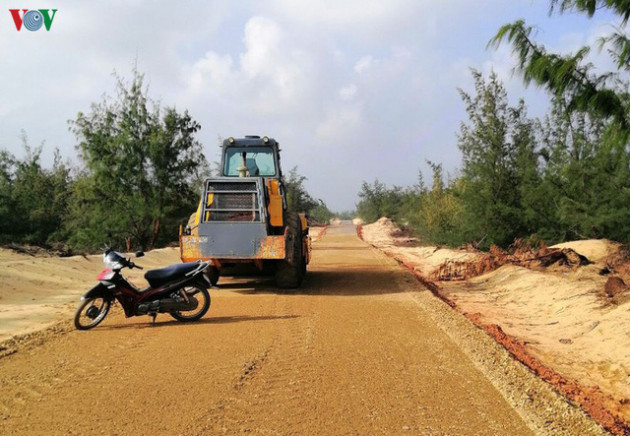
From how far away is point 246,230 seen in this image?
34.6 feet

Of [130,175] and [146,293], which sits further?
[130,175]

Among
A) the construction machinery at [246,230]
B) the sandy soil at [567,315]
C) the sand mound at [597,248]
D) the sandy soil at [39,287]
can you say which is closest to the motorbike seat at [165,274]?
the sandy soil at [39,287]

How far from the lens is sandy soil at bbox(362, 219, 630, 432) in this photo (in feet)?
20.1

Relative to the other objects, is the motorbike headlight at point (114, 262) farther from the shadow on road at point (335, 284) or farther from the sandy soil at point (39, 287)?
the shadow on road at point (335, 284)

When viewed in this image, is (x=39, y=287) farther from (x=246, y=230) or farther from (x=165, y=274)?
(x=165, y=274)

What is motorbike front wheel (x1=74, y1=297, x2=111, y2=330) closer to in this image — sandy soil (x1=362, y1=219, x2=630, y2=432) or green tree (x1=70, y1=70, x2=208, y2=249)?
sandy soil (x1=362, y1=219, x2=630, y2=432)

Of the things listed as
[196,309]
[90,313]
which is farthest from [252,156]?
[90,313]

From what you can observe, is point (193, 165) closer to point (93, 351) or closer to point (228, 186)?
point (228, 186)

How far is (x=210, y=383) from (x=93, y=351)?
200cm

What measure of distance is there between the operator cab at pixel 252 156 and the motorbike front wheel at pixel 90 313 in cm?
564

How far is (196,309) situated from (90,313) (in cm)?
152

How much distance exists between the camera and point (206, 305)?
8094 mm

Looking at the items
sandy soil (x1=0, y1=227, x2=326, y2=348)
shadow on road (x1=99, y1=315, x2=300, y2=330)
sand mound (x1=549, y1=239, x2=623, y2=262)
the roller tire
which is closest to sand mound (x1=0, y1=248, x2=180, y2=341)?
sandy soil (x1=0, y1=227, x2=326, y2=348)

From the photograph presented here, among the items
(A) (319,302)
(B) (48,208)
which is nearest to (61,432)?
(A) (319,302)
